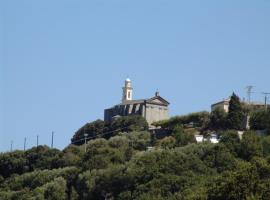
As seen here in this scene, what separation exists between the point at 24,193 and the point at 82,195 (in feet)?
21.4

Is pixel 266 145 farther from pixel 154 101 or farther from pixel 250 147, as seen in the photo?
pixel 154 101

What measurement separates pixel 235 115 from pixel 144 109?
23.3 m

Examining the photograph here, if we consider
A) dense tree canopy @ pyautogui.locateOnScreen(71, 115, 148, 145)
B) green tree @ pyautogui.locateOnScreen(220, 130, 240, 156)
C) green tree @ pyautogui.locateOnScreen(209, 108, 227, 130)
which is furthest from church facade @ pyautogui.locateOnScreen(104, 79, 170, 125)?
green tree @ pyautogui.locateOnScreen(220, 130, 240, 156)

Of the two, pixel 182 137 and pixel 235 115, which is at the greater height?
pixel 235 115

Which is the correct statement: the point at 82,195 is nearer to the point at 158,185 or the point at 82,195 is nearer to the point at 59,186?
the point at 59,186

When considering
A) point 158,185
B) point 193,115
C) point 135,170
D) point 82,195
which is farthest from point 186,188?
point 193,115

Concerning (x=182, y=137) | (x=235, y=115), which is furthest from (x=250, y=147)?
(x=235, y=115)

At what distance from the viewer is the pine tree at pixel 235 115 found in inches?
3169

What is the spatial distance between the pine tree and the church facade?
1939cm

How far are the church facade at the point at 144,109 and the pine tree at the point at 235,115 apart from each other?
763 inches

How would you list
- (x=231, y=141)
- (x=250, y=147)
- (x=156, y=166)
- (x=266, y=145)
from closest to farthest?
(x=156, y=166) → (x=250, y=147) → (x=266, y=145) → (x=231, y=141)

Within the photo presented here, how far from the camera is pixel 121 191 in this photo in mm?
67875

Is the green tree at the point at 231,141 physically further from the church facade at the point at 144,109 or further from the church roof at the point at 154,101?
the church roof at the point at 154,101

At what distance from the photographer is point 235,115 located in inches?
3187
